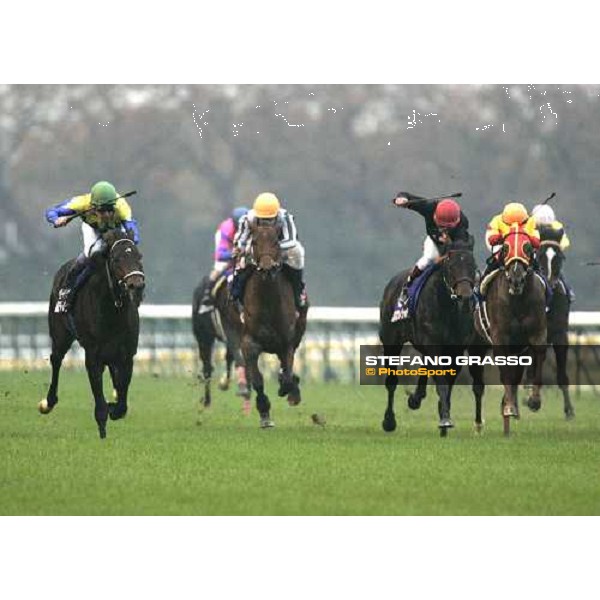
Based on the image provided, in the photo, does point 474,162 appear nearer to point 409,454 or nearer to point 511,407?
point 511,407

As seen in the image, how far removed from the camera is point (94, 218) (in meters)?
13.2

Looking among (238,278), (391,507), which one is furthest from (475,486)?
(238,278)

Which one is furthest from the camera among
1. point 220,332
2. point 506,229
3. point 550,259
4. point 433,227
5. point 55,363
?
point 220,332

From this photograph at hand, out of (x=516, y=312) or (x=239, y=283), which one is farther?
(x=239, y=283)

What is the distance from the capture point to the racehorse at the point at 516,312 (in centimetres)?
1388

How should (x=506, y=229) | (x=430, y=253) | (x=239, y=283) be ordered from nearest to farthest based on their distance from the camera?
(x=430, y=253) < (x=506, y=229) < (x=239, y=283)

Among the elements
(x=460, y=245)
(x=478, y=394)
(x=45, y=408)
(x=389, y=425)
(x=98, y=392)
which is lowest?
(x=389, y=425)

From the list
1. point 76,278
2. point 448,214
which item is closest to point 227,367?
point 76,278

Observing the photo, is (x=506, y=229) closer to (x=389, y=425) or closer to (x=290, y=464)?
(x=389, y=425)

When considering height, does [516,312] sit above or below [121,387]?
above

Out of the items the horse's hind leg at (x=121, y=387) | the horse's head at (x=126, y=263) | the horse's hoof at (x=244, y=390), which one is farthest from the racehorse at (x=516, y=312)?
the horse's head at (x=126, y=263)

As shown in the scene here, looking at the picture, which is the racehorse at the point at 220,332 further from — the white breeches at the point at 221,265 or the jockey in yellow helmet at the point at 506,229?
the jockey in yellow helmet at the point at 506,229

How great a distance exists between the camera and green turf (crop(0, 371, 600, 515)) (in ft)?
33.1

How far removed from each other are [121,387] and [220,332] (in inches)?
157
